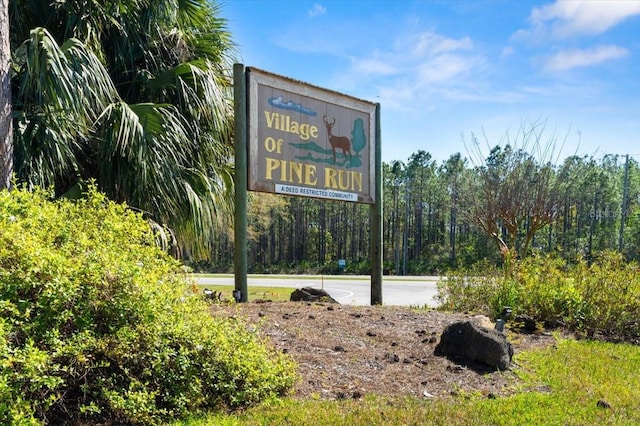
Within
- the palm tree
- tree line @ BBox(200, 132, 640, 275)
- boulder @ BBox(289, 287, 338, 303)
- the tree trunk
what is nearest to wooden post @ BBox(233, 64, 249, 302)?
the palm tree

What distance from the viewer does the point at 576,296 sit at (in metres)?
6.57

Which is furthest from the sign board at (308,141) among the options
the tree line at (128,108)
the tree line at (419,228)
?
the tree line at (419,228)

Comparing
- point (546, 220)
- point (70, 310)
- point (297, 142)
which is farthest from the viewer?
point (546, 220)

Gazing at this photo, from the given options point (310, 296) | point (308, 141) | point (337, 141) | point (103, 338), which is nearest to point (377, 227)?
point (337, 141)

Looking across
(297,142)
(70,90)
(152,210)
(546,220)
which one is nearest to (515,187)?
(546,220)

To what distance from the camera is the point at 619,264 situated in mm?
6953

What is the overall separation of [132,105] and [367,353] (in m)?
4.22

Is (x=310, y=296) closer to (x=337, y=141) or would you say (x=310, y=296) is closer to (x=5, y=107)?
(x=337, y=141)

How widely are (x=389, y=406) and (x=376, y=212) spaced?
A: 5.30 meters

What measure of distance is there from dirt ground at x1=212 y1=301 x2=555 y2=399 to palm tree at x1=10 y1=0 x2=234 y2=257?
1958 mm

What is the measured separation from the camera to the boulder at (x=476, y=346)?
4.38 metres

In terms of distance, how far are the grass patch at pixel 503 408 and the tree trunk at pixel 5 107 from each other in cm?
345

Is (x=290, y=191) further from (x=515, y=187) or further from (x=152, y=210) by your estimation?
(x=515, y=187)

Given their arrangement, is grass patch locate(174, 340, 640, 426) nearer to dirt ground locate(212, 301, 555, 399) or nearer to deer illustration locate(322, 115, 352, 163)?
dirt ground locate(212, 301, 555, 399)
